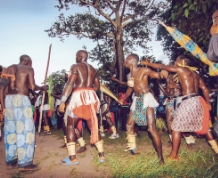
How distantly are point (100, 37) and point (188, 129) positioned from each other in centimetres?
1150

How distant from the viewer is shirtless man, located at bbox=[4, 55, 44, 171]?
155 inches

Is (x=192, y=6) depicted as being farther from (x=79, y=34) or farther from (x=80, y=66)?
(x=79, y=34)

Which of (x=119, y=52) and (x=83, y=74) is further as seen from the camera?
(x=119, y=52)

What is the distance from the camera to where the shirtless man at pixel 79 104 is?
409cm

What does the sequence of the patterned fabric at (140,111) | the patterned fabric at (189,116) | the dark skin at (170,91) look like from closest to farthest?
the patterned fabric at (189,116) → the patterned fabric at (140,111) → the dark skin at (170,91)

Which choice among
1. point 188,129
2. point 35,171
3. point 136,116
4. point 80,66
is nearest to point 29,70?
point 80,66

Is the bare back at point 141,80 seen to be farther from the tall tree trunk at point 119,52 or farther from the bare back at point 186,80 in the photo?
the tall tree trunk at point 119,52

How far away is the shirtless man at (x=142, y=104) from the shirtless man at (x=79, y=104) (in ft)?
2.38

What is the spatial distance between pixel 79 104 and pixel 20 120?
105 cm

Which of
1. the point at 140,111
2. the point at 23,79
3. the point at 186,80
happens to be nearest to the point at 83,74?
the point at 23,79

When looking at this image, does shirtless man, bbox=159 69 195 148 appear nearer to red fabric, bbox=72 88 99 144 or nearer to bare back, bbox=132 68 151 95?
bare back, bbox=132 68 151 95

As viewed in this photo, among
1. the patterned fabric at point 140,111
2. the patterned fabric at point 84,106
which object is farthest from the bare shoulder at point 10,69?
the patterned fabric at point 140,111

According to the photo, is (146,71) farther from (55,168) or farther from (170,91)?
(55,168)

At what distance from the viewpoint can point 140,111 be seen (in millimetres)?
4270
